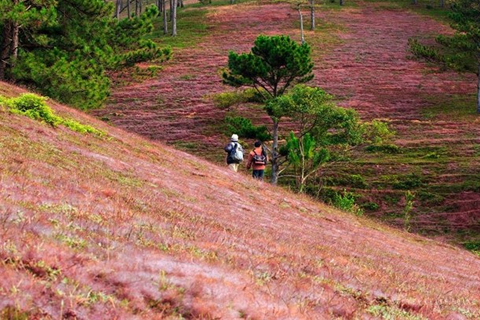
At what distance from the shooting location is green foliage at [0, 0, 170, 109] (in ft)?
83.7

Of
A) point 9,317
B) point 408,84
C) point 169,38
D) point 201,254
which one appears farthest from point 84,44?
point 169,38

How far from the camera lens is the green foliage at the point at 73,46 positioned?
1004 inches

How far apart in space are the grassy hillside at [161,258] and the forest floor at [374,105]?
18.5 meters

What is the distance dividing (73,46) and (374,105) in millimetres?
27260

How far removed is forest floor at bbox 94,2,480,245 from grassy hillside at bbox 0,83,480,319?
18.5 m

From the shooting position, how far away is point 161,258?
5.46 meters

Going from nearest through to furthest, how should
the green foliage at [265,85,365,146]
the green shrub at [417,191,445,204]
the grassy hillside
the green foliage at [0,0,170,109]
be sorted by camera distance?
the grassy hillside → the green foliage at [0,0,170,109] → the green foliage at [265,85,365,146] → the green shrub at [417,191,445,204]

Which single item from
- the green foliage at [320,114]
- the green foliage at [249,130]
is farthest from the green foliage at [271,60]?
the green foliage at [320,114]

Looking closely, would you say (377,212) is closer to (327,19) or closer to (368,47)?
(368,47)

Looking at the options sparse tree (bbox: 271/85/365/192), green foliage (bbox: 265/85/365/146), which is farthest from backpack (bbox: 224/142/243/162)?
green foliage (bbox: 265/85/365/146)

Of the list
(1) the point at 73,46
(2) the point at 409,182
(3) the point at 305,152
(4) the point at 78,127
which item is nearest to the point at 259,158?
(4) the point at 78,127

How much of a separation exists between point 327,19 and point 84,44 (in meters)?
55.6

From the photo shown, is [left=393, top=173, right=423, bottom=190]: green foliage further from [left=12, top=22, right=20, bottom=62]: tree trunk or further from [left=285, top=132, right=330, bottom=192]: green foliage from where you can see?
[left=12, top=22, right=20, bottom=62]: tree trunk

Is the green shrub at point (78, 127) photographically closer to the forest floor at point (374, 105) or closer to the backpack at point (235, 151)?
the backpack at point (235, 151)
